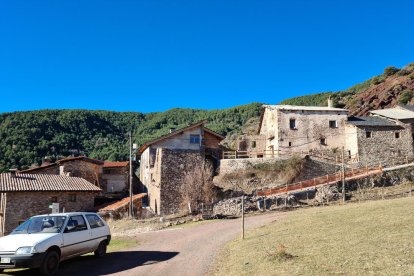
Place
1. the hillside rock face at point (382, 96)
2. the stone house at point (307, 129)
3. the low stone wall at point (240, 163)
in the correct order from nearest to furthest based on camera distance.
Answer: the low stone wall at point (240, 163)
the stone house at point (307, 129)
the hillside rock face at point (382, 96)

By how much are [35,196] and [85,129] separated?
79.3 meters

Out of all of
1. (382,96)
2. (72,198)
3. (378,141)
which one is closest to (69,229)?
(72,198)

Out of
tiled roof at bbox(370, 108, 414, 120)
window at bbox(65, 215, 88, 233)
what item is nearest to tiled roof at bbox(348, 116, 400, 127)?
tiled roof at bbox(370, 108, 414, 120)

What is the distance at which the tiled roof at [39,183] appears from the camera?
36031 millimetres

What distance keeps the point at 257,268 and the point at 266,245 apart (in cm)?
383

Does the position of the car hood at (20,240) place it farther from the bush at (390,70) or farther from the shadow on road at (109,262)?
the bush at (390,70)

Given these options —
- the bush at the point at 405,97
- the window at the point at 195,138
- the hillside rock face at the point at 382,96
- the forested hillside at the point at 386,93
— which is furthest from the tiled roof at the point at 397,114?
the window at the point at 195,138

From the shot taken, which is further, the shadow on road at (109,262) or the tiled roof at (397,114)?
the tiled roof at (397,114)

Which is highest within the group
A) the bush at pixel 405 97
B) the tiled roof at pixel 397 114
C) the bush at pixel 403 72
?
the bush at pixel 403 72

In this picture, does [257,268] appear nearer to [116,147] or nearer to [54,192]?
[54,192]

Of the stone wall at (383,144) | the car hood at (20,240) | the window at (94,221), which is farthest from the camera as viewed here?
the stone wall at (383,144)

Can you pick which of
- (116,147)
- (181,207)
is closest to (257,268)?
(181,207)

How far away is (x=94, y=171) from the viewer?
4894 centimetres

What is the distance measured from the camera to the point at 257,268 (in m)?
11.3
